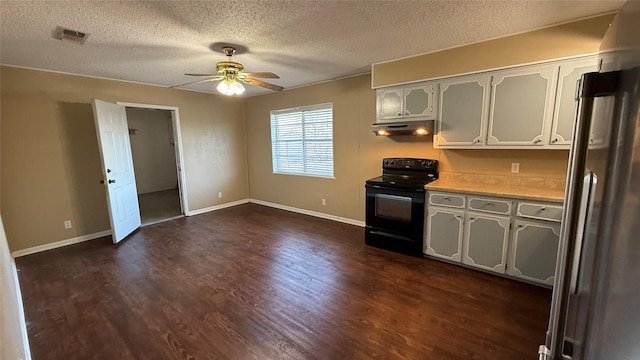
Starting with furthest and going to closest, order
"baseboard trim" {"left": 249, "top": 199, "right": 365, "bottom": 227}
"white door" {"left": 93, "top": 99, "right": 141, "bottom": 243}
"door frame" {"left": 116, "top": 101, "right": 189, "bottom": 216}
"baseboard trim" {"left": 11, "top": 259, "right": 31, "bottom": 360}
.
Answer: "door frame" {"left": 116, "top": 101, "right": 189, "bottom": 216} < "baseboard trim" {"left": 249, "top": 199, "right": 365, "bottom": 227} < "white door" {"left": 93, "top": 99, "right": 141, "bottom": 243} < "baseboard trim" {"left": 11, "top": 259, "right": 31, "bottom": 360}

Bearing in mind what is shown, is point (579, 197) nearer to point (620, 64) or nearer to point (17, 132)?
point (620, 64)

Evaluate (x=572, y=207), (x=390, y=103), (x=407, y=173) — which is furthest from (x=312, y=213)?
(x=572, y=207)

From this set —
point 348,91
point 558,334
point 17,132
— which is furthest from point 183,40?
point 558,334

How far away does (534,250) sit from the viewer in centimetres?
261

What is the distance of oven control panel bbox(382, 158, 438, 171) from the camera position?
3586 millimetres

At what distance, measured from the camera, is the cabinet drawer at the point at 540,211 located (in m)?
2.47

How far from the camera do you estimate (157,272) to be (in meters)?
3.07

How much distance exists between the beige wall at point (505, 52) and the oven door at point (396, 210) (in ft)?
4.66

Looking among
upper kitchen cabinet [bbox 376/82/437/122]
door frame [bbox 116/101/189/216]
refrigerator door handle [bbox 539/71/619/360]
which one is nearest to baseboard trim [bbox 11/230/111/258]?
door frame [bbox 116/101/189/216]

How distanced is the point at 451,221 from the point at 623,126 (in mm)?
2648

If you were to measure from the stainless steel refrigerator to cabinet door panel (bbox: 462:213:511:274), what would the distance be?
200cm

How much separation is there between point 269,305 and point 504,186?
283 cm

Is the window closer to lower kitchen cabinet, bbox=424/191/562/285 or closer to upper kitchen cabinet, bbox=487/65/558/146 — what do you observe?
lower kitchen cabinet, bbox=424/191/562/285

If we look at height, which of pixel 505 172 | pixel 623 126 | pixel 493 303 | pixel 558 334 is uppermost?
pixel 623 126
